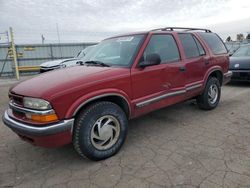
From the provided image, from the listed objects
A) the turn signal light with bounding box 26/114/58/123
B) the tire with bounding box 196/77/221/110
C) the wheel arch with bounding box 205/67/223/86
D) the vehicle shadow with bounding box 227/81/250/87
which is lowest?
the vehicle shadow with bounding box 227/81/250/87

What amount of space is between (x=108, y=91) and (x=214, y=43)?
3521 millimetres

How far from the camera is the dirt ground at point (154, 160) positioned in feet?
9.04

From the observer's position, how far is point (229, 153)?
3.26 m

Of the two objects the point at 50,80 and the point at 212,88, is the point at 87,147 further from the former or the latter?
the point at 212,88

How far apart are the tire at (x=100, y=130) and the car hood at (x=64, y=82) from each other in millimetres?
351

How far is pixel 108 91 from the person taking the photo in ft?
10.5

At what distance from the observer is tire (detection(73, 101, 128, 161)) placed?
299 cm

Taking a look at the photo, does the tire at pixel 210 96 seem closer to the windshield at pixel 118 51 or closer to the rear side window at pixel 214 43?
the rear side window at pixel 214 43

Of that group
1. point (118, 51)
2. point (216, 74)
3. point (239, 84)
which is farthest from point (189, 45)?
point (239, 84)

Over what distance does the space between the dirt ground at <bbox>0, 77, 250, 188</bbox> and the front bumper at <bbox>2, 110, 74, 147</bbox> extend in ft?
1.61

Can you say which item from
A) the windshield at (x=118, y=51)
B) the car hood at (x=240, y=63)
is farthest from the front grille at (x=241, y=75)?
the windshield at (x=118, y=51)

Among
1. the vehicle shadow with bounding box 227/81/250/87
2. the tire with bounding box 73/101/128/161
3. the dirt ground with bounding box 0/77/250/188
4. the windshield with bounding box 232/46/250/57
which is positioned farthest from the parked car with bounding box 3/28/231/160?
the windshield with bounding box 232/46/250/57

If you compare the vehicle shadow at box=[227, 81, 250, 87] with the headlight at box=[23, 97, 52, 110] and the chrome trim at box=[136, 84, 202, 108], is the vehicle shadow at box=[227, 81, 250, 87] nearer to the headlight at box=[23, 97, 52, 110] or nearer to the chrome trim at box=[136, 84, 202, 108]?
the chrome trim at box=[136, 84, 202, 108]

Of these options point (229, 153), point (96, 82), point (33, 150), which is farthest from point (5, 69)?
point (229, 153)
